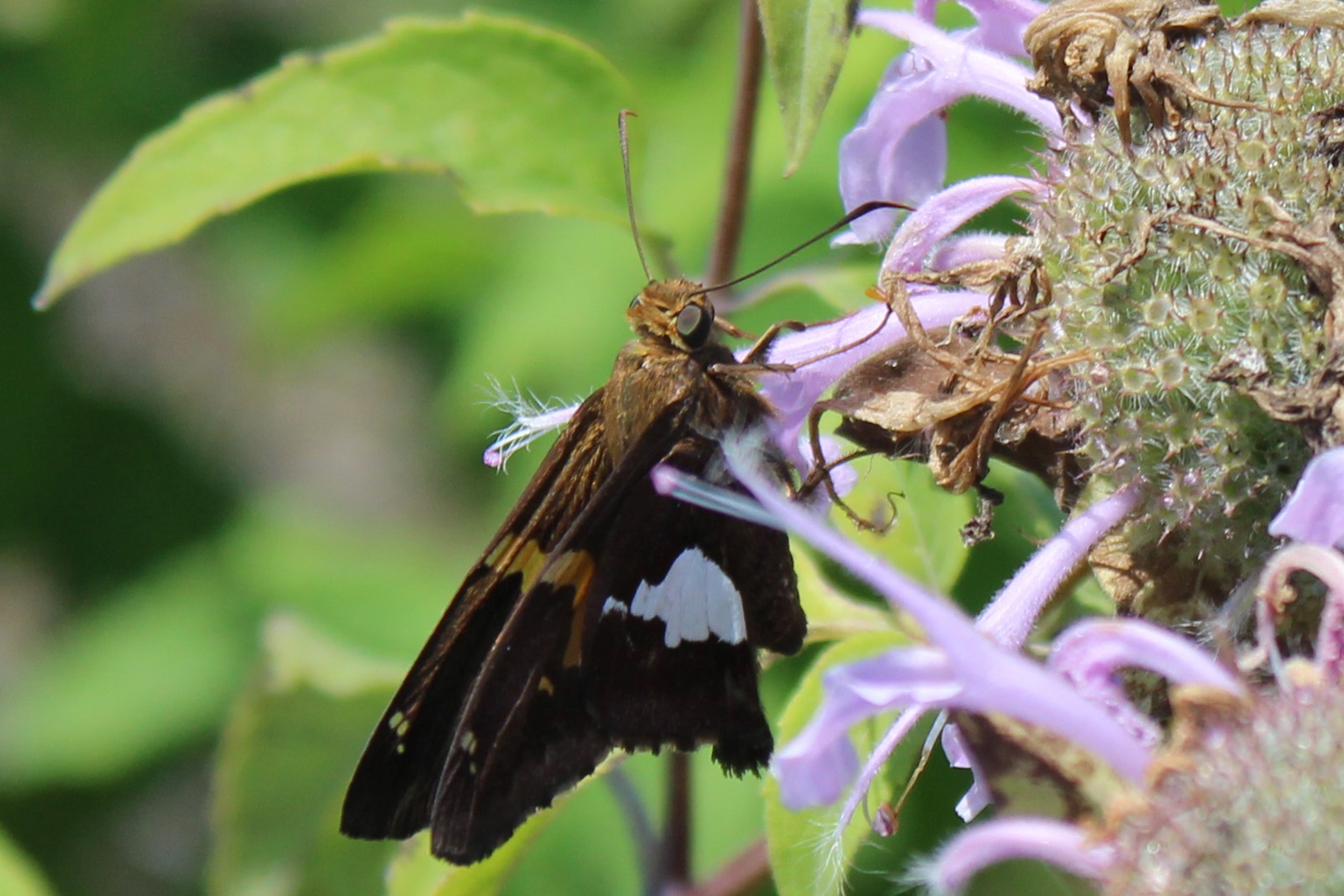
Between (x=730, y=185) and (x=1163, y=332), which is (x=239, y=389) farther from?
(x=1163, y=332)

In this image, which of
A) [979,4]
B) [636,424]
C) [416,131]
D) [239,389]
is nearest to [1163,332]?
[979,4]

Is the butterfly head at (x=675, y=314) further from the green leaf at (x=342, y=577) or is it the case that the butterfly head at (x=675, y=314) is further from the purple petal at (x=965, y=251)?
the green leaf at (x=342, y=577)

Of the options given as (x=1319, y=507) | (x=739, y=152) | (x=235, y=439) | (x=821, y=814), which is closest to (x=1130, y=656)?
(x=1319, y=507)

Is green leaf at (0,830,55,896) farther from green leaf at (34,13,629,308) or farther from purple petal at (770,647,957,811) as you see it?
purple petal at (770,647,957,811)

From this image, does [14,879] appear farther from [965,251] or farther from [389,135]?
[965,251]

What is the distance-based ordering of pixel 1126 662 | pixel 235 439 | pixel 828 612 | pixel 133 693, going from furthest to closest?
1. pixel 235 439
2. pixel 133 693
3. pixel 828 612
4. pixel 1126 662

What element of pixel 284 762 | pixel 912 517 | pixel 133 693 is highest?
pixel 912 517

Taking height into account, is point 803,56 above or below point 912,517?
above
